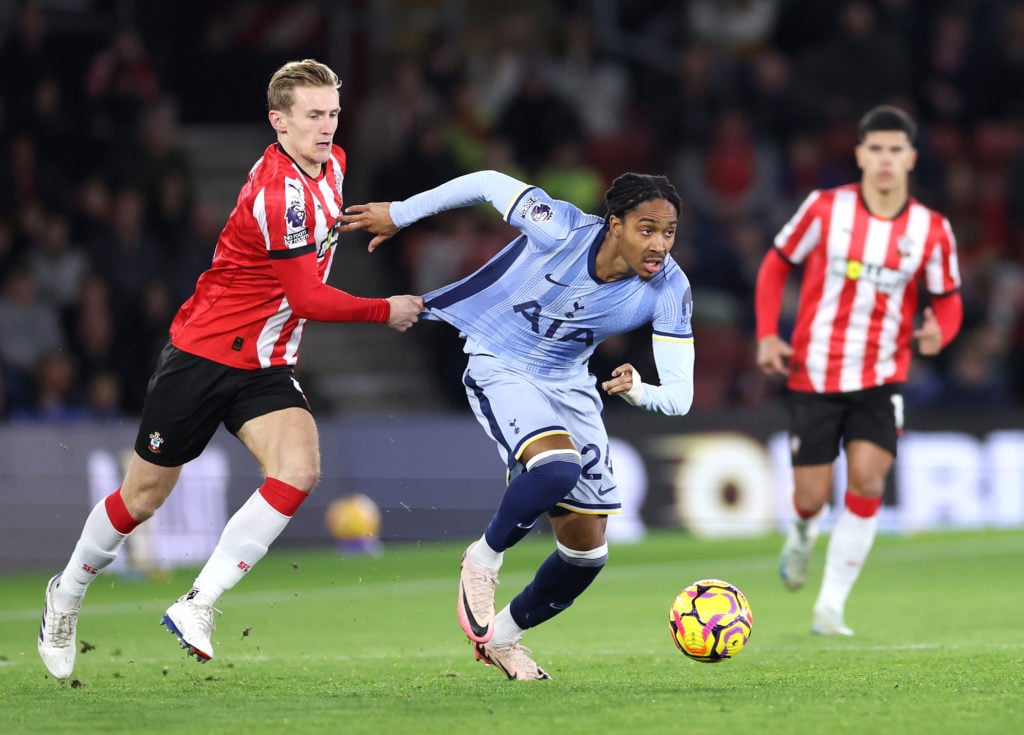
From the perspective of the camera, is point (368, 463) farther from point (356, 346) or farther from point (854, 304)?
point (854, 304)

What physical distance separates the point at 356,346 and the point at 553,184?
2.53m

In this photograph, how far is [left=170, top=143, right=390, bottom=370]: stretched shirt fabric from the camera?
652 cm

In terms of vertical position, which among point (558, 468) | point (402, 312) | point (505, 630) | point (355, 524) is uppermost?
point (402, 312)

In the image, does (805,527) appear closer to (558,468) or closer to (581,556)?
(581,556)

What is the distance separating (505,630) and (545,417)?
35.5 inches

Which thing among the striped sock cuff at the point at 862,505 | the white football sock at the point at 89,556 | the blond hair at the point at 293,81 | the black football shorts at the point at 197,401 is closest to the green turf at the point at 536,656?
the white football sock at the point at 89,556

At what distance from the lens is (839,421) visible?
8.84m

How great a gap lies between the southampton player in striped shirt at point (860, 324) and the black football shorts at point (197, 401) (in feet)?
10.3

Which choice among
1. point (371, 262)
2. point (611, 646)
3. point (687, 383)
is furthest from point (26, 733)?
point (371, 262)

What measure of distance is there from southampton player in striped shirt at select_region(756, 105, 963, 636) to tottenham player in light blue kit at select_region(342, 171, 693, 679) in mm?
2273

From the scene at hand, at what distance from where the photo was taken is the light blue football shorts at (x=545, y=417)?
6.58m

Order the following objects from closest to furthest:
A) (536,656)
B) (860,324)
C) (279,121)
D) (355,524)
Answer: (279,121)
(536,656)
(860,324)
(355,524)

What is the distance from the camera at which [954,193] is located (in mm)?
17203

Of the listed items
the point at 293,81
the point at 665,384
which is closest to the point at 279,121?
the point at 293,81
